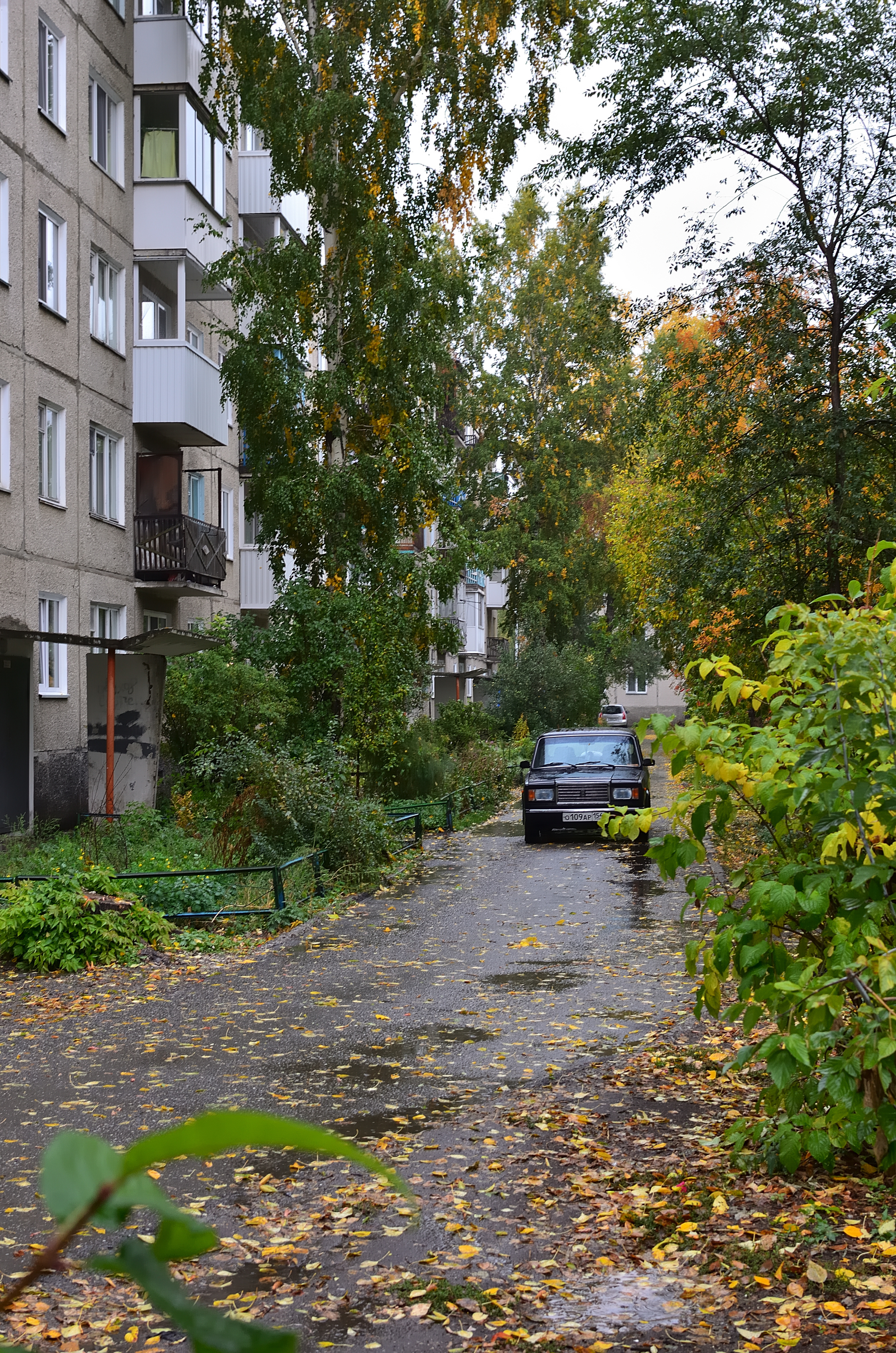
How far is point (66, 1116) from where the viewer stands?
21.6ft

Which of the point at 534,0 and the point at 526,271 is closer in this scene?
the point at 534,0

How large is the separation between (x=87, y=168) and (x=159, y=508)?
18.8 ft

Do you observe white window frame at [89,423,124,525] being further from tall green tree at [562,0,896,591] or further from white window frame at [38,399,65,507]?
tall green tree at [562,0,896,591]

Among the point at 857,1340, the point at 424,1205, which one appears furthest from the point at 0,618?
the point at 857,1340

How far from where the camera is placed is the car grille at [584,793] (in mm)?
20500

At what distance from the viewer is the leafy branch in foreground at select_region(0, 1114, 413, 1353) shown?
536 millimetres

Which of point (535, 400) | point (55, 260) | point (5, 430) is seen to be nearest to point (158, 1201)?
point (5, 430)

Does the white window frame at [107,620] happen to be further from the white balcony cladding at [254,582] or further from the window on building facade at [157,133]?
the white balcony cladding at [254,582]

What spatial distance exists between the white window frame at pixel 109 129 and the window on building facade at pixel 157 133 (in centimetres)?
81

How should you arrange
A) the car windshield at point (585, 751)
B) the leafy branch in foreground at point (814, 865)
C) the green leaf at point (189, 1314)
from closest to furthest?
the green leaf at point (189, 1314) < the leafy branch in foreground at point (814, 865) < the car windshield at point (585, 751)

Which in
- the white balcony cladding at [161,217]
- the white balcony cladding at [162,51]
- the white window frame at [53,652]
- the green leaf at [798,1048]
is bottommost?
the green leaf at [798,1048]

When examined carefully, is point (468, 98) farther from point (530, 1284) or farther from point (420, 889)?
point (530, 1284)

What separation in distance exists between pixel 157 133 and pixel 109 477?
6059 millimetres

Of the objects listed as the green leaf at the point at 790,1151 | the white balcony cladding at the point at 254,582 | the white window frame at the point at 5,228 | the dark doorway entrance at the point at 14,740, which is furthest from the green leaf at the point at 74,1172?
the white balcony cladding at the point at 254,582
